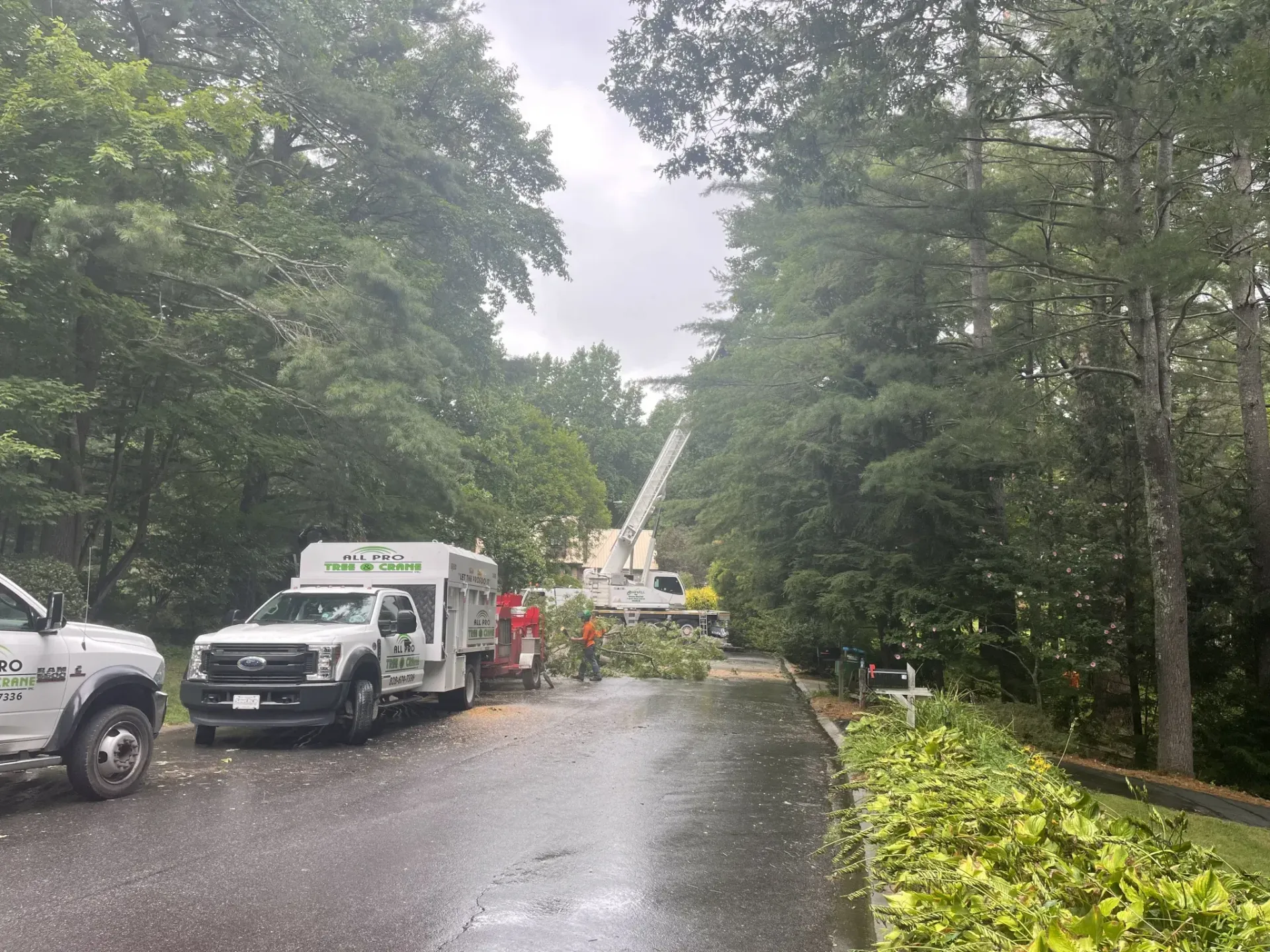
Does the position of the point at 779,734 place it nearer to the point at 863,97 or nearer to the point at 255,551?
the point at 863,97

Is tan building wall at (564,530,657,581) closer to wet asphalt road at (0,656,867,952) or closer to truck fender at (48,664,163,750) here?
wet asphalt road at (0,656,867,952)

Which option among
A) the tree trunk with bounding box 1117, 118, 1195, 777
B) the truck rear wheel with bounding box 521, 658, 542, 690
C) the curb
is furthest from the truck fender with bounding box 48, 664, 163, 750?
the tree trunk with bounding box 1117, 118, 1195, 777

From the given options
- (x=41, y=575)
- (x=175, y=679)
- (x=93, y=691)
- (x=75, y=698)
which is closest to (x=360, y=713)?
(x=93, y=691)

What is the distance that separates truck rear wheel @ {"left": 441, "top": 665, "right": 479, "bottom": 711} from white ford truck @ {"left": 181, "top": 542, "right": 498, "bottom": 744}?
0.02 m

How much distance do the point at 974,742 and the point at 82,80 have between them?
15879mm

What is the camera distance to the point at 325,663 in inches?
457

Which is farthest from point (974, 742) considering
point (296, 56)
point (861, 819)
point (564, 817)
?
point (296, 56)

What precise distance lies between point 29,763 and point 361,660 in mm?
4802

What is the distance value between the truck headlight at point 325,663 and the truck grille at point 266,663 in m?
0.04

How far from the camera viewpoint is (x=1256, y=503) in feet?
54.9

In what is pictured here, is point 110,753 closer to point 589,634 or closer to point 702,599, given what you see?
point 589,634

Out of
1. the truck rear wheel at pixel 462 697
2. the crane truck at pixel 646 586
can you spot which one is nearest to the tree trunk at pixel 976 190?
the truck rear wheel at pixel 462 697

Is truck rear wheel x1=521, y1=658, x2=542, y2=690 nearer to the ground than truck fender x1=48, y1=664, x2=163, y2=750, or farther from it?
nearer to the ground

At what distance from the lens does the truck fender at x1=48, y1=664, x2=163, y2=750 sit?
7.98 metres
